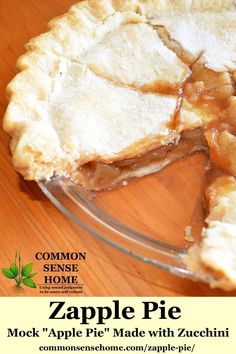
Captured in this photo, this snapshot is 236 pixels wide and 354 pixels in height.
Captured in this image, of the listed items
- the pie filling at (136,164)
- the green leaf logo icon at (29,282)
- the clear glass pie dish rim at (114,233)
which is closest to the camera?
the clear glass pie dish rim at (114,233)

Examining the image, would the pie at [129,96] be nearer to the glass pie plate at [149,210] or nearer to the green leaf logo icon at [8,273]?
the glass pie plate at [149,210]

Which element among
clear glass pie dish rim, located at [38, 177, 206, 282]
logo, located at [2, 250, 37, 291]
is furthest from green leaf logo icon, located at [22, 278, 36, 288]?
clear glass pie dish rim, located at [38, 177, 206, 282]

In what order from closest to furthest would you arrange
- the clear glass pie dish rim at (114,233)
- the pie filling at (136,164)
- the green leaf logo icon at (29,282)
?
the clear glass pie dish rim at (114,233) → the green leaf logo icon at (29,282) → the pie filling at (136,164)

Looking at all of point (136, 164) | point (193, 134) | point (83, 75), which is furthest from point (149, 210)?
point (83, 75)

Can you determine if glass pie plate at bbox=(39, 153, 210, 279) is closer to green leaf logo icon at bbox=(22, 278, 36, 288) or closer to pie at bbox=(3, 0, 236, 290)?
pie at bbox=(3, 0, 236, 290)

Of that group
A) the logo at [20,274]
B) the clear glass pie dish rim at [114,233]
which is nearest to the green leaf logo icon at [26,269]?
the logo at [20,274]

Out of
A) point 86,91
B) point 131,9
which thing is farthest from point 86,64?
point 131,9

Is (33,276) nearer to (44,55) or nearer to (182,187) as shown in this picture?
(182,187)

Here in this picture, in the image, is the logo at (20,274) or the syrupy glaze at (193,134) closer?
the logo at (20,274)
